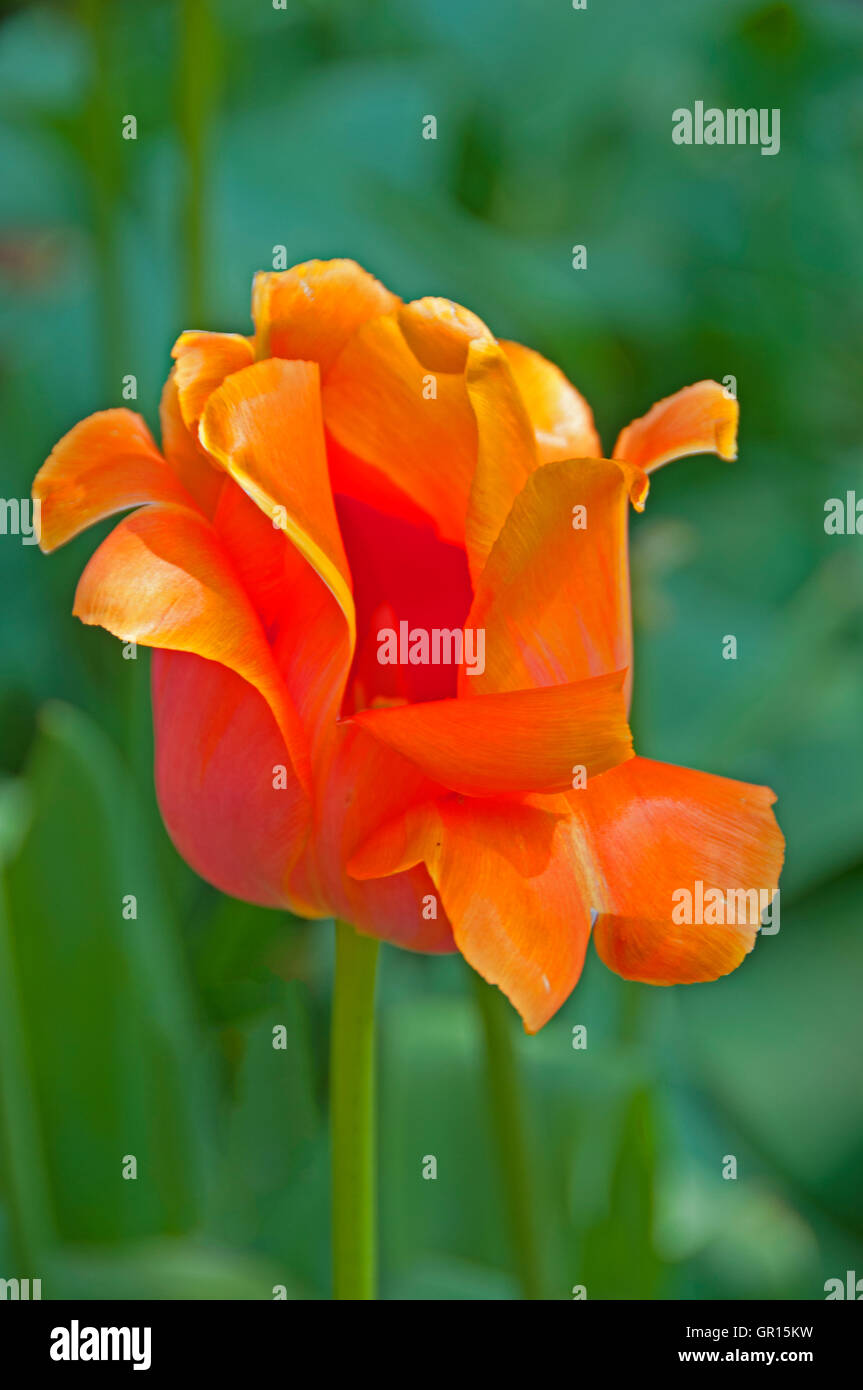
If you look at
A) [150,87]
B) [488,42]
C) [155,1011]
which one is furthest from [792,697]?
[150,87]

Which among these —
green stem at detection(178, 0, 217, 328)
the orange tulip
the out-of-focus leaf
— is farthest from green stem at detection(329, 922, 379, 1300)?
green stem at detection(178, 0, 217, 328)

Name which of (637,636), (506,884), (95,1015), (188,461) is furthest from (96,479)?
(637,636)

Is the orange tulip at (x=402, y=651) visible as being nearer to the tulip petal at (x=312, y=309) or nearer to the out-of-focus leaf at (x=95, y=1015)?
the tulip petal at (x=312, y=309)

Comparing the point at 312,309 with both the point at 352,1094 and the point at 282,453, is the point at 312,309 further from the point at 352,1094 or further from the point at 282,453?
the point at 352,1094

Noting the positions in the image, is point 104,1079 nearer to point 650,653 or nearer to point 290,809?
point 290,809

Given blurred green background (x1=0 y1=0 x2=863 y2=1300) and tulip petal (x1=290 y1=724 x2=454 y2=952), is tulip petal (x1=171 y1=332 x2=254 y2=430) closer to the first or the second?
tulip petal (x1=290 y1=724 x2=454 y2=952)
